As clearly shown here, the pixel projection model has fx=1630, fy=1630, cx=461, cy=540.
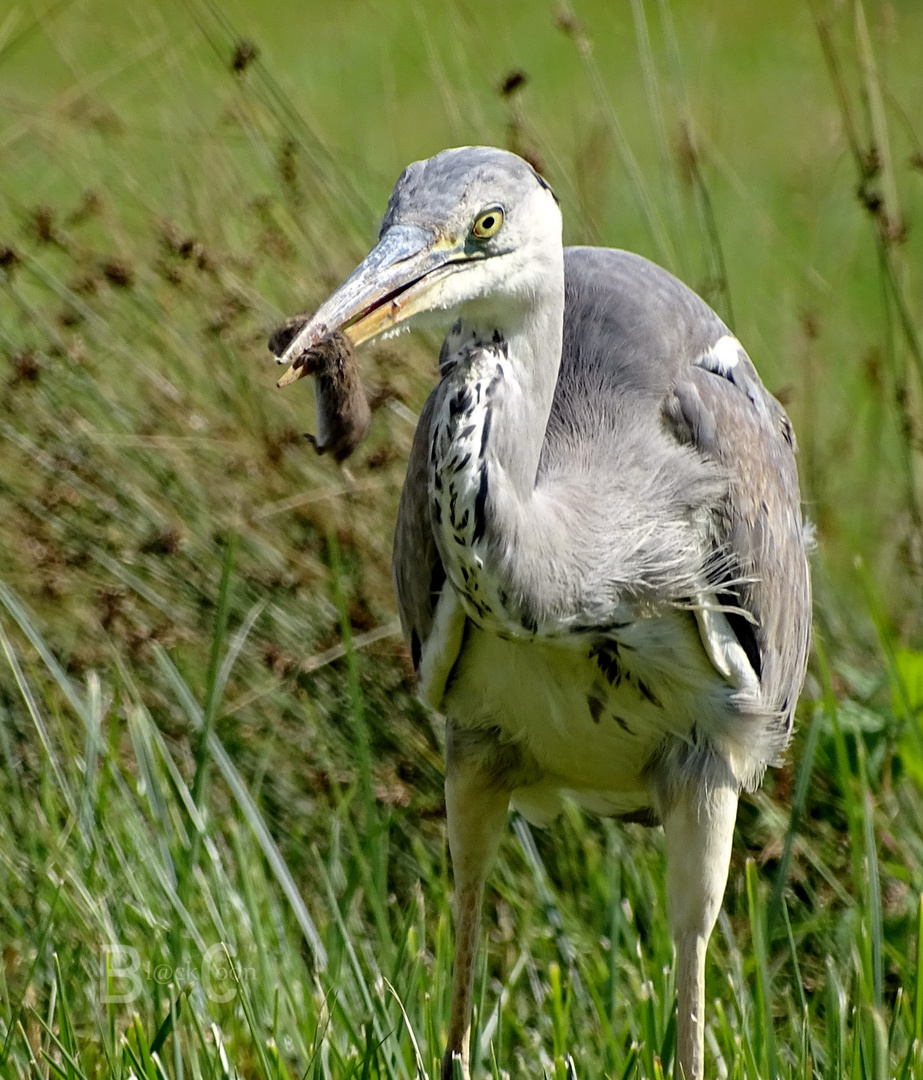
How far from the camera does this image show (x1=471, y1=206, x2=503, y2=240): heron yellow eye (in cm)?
228

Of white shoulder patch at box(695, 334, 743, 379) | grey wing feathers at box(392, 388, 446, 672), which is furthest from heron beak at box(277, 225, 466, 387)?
white shoulder patch at box(695, 334, 743, 379)

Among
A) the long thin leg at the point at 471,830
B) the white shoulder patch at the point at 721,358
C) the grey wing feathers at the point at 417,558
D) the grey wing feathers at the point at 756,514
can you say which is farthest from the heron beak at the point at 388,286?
the long thin leg at the point at 471,830

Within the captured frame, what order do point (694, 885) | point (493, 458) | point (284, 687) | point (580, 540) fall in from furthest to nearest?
point (284, 687) → point (694, 885) → point (580, 540) → point (493, 458)

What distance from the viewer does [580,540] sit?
2.52 m

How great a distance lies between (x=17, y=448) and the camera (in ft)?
11.8

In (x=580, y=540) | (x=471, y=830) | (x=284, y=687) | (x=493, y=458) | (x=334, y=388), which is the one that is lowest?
(x=471, y=830)

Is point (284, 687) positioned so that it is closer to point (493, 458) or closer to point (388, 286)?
point (493, 458)

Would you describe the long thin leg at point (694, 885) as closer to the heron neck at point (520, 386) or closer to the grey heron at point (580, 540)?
the grey heron at point (580, 540)

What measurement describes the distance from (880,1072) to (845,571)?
104 inches

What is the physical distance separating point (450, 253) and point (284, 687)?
1614 mm

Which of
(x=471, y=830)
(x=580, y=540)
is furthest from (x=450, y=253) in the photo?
(x=471, y=830)

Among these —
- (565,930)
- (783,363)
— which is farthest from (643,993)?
(783,363)

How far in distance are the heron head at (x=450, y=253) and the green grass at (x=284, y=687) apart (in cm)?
77

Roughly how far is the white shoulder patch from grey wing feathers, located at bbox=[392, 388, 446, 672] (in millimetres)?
519
